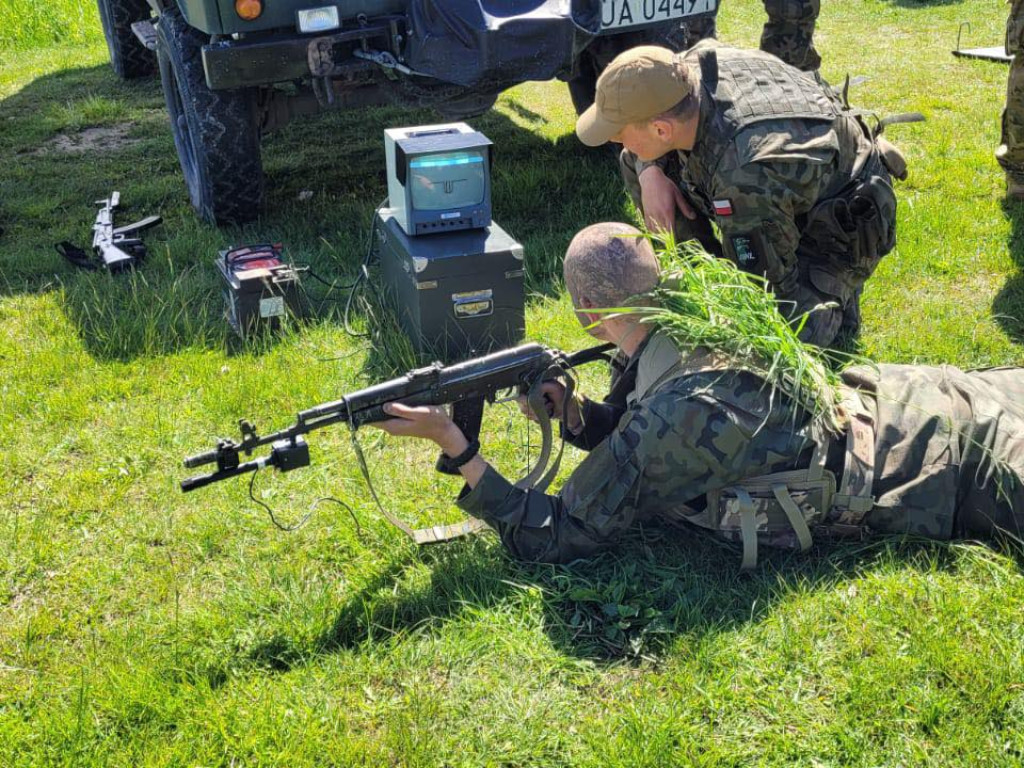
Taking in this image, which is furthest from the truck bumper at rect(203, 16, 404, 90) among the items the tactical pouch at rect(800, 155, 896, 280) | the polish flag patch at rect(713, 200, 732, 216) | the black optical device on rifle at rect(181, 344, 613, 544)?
the black optical device on rifle at rect(181, 344, 613, 544)

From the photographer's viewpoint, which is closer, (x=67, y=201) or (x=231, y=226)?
(x=231, y=226)

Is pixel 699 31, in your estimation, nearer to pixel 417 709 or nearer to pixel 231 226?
pixel 231 226

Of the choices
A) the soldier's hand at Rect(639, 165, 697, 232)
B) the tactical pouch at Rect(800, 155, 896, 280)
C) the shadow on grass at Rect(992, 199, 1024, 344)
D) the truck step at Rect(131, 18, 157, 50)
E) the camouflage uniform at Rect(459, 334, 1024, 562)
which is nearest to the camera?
the camouflage uniform at Rect(459, 334, 1024, 562)

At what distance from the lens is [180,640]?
3.03m

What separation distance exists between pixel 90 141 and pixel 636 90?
584cm

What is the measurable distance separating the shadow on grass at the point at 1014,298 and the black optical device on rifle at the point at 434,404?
2249 millimetres

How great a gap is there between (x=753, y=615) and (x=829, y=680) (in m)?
0.31

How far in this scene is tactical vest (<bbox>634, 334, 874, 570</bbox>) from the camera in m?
3.06

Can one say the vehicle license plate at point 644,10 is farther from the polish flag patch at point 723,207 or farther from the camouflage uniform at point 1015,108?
the polish flag patch at point 723,207

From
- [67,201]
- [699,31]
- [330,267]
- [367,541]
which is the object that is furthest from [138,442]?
[699,31]

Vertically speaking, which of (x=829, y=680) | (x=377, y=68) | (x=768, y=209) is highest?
(x=377, y=68)

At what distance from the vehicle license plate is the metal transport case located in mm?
1574

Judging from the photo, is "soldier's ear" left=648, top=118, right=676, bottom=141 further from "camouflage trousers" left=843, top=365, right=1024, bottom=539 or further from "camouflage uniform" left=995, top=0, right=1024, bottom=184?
"camouflage uniform" left=995, top=0, right=1024, bottom=184

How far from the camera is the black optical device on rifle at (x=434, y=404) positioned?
111 inches
